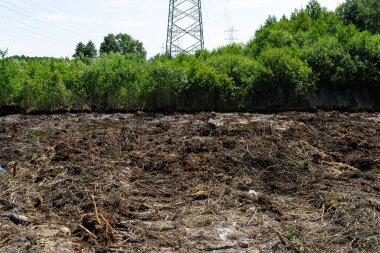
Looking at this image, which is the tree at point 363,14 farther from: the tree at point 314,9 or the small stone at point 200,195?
the small stone at point 200,195

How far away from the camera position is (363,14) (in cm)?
2881

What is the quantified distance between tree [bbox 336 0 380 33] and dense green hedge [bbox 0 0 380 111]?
37.1ft

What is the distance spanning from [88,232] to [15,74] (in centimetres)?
1342

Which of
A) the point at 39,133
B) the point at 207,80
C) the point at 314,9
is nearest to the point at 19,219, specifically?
the point at 39,133

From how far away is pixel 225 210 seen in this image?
6238 millimetres

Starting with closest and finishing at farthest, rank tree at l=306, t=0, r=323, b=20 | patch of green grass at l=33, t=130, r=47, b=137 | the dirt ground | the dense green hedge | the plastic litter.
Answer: the dirt ground
the plastic litter
patch of green grass at l=33, t=130, r=47, b=137
the dense green hedge
tree at l=306, t=0, r=323, b=20

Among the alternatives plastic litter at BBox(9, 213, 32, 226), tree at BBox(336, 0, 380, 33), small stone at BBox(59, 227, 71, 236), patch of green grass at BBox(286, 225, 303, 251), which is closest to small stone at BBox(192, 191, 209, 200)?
patch of green grass at BBox(286, 225, 303, 251)

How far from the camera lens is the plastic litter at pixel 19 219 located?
5731mm

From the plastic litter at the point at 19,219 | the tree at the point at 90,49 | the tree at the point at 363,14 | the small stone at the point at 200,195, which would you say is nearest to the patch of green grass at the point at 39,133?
the plastic litter at the point at 19,219

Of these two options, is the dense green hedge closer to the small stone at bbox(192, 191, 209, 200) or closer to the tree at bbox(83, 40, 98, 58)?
the small stone at bbox(192, 191, 209, 200)

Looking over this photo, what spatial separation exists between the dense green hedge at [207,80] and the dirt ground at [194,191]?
6.04 metres

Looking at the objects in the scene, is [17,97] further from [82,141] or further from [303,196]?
[303,196]

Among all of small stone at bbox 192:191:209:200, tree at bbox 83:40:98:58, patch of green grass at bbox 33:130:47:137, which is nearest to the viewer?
small stone at bbox 192:191:209:200

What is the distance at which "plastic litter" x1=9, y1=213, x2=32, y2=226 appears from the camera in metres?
5.73
